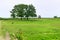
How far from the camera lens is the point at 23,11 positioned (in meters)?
119

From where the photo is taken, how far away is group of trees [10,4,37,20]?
117900 millimetres

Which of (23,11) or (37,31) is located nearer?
(37,31)

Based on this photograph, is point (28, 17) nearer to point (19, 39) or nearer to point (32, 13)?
point (32, 13)

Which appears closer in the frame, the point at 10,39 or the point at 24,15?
the point at 10,39

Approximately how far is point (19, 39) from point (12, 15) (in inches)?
3793

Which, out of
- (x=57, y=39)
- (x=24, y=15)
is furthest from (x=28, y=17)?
(x=57, y=39)

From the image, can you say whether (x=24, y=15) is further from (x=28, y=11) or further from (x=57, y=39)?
(x=57, y=39)

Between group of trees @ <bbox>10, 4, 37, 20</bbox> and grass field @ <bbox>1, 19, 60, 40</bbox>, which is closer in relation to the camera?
grass field @ <bbox>1, 19, 60, 40</bbox>

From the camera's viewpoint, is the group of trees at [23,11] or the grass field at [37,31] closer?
the grass field at [37,31]

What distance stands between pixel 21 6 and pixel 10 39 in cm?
9678

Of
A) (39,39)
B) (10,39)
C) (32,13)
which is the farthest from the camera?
(32,13)

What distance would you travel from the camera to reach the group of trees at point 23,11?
387ft

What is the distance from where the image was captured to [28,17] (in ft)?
396

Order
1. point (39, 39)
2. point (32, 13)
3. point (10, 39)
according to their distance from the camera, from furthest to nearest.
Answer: point (32, 13), point (39, 39), point (10, 39)
